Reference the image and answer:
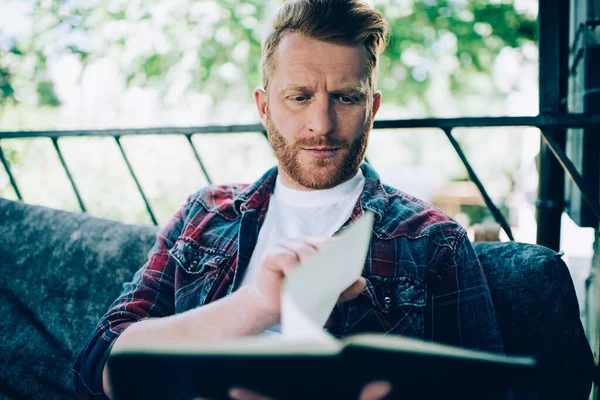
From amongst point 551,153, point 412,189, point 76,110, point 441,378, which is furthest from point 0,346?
point 412,189

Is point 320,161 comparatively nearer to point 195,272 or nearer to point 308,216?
point 308,216

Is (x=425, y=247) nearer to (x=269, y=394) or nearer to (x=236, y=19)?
(x=269, y=394)

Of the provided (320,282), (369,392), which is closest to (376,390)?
(369,392)

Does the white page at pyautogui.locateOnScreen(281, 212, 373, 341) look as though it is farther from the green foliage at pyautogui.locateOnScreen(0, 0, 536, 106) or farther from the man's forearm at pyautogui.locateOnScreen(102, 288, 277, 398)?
the green foliage at pyautogui.locateOnScreen(0, 0, 536, 106)

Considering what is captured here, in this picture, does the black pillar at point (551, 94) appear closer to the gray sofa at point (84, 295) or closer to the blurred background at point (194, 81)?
the gray sofa at point (84, 295)

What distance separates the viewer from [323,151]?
51.1 inches

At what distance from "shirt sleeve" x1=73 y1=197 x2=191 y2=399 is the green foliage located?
4248mm

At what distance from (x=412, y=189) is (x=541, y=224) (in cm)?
490

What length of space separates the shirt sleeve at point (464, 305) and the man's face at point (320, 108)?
13.7 inches

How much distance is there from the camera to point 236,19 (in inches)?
214

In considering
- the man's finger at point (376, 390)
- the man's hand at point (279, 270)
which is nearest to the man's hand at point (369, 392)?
the man's finger at point (376, 390)

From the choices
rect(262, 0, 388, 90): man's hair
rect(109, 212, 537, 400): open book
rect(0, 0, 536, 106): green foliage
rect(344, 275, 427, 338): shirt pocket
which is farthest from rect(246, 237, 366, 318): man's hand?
rect(0, 0, 536, 106): green foliage

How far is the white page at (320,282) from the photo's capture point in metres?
0.58

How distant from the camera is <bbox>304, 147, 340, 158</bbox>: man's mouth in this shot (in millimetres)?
1294
